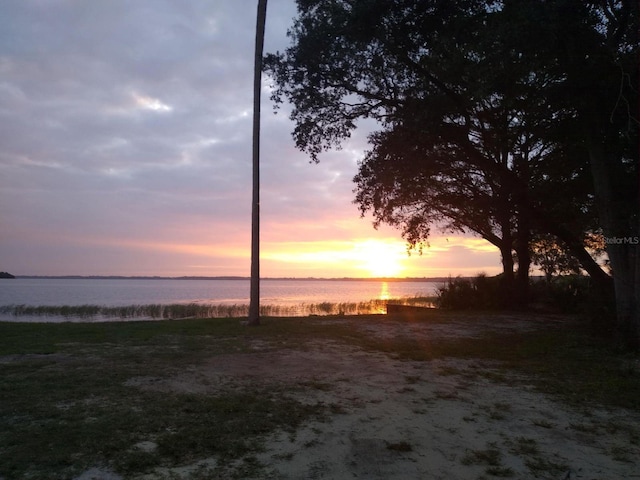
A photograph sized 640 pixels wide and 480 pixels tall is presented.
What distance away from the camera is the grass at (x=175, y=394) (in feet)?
14.7

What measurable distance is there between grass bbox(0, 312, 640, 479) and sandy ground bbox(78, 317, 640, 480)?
106 millimetres

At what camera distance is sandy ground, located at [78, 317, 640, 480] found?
171 inches

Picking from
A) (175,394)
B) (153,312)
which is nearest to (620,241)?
(175,394)

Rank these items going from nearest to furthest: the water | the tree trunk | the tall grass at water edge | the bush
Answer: the tree trunk → the bush → the tall grass at water edge → the water

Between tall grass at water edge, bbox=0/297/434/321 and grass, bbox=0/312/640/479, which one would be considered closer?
grass, bbox=0/312/640/479

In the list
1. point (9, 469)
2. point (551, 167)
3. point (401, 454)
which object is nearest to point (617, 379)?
point (401, 454)

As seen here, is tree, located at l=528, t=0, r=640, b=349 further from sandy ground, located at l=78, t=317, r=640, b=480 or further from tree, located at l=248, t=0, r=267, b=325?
tree, located at l=248, t=0, r=267, b=325

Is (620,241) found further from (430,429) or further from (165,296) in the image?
(165,296)

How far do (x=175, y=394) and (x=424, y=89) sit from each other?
9832mm

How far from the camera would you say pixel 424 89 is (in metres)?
13.2

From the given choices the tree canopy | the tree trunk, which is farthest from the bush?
the tree trunk

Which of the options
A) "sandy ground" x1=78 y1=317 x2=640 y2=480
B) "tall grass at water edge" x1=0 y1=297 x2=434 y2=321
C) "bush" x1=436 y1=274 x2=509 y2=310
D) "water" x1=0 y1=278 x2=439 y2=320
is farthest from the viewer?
"water" x1=0 y1=278 x2=439 y2=320

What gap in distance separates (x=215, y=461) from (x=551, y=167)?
16.4 m

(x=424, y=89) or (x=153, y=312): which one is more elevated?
(x=424, y=89)
